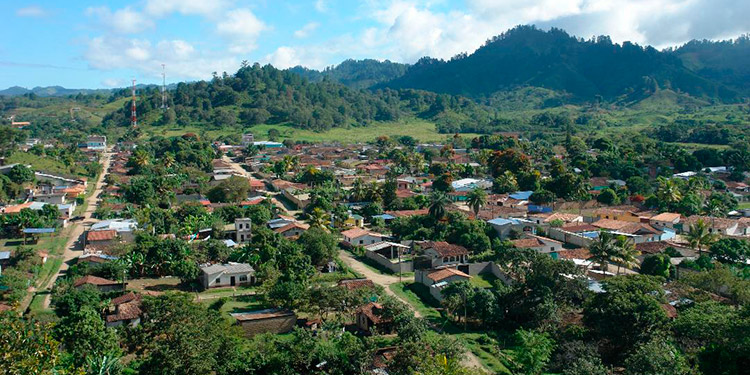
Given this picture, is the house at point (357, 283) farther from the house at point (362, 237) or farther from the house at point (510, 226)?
the house at point (510, 226)

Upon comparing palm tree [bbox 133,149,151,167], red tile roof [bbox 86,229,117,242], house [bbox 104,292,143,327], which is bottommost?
house [bbox 104,292,143,327]

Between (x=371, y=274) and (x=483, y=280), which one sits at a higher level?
(x=483, y=280)

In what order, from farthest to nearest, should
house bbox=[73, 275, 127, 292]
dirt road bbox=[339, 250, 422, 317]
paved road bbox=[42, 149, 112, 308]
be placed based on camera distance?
paved road bbox=[42, 149, 112, 308], dirt road bbox=[339, 250, 422, 317], house bbox=[73, 275, 127, 292]

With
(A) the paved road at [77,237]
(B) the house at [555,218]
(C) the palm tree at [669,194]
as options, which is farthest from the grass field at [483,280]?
(C) the palm tree at [669,194]

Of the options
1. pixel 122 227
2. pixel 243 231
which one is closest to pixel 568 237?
pixel 243 231

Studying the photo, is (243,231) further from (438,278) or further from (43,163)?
(43,163)

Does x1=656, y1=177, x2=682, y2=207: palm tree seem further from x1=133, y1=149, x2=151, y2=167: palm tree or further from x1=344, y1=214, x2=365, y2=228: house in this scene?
x1=133, y1=149, x2=151, y2=167: palm tree

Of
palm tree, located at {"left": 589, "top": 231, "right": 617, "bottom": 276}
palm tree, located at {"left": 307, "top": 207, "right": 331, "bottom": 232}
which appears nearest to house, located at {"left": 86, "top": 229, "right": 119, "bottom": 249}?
palm tree, located at {"left": 307, "top": 207, "right": 331, "bottom": 232}
